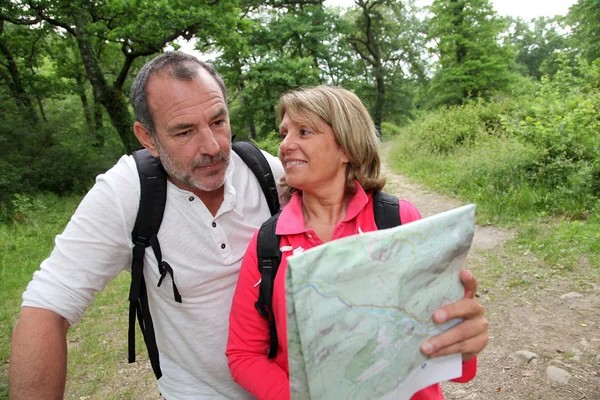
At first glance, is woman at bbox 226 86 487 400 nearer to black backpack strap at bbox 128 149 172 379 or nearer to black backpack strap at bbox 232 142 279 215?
black backpack strap at bbox 232 142 279 215

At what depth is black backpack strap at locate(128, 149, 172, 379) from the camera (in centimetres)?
177

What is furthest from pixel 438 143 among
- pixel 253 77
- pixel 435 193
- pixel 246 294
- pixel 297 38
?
pixel 246 294

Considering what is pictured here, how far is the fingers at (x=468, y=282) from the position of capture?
1.24 m

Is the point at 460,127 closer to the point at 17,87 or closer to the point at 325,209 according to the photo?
the point at 325,209

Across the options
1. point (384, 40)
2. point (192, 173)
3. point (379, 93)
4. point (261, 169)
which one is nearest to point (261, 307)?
point (192, 173)

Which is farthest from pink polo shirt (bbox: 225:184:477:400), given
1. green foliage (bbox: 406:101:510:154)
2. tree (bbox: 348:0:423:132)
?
tree (bbox: 348:0:423:132)

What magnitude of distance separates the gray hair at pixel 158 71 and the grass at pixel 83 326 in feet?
9.49

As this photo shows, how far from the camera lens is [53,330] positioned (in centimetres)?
154

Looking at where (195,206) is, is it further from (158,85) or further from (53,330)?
(53,330)

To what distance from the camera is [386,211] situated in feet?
5.52

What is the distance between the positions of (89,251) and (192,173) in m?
0.56

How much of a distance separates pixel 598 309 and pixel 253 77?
61.2 feet

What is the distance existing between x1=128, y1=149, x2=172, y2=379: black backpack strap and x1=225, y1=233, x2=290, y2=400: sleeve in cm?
37

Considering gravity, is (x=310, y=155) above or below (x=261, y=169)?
above
